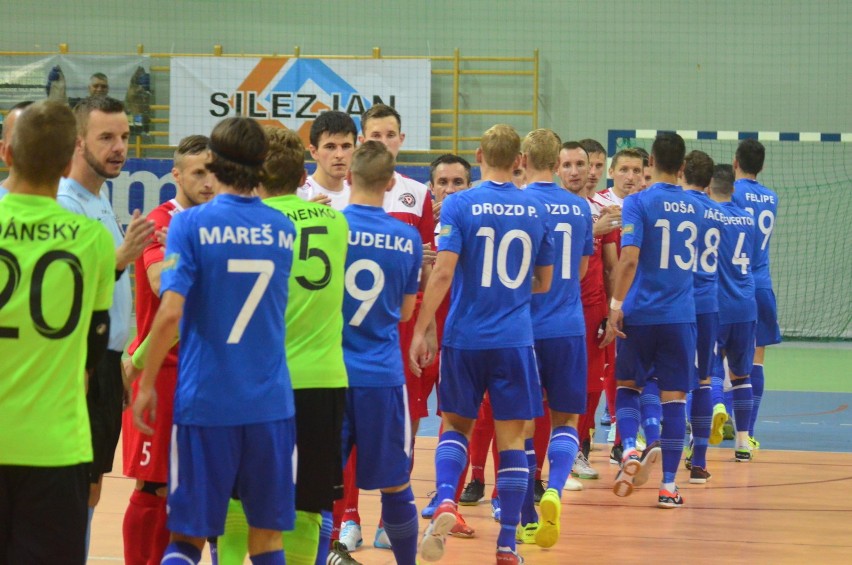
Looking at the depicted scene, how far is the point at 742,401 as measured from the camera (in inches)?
332

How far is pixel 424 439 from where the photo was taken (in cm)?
916

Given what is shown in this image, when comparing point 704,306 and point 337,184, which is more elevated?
point 337,184

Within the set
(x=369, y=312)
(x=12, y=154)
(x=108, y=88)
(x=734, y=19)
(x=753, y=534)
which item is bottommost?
(x=753, y=534)

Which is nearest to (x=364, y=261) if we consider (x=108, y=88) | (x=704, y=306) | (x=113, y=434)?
(x=113, y=434)

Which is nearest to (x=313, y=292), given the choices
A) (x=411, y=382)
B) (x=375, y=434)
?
(x=375, y=434)

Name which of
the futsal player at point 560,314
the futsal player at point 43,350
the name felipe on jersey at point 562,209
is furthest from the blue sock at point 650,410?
the futsal player at point 43,350

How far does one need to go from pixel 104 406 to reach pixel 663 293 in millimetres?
3797

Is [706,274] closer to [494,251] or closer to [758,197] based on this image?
[758,197]

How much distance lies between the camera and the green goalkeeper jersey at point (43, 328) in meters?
2.94

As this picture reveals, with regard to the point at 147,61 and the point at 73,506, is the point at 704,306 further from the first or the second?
the point at 147,61

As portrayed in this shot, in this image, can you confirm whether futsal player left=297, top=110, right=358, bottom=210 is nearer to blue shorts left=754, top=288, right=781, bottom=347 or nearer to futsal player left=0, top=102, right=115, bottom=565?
futsal player left=0, top=102, right=115, bottom=565

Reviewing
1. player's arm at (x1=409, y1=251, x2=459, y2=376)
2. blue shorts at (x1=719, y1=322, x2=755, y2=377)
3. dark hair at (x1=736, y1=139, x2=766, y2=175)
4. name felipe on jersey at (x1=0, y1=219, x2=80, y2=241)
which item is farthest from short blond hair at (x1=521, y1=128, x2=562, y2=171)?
dark hair at (x1=736, y1=139, x2=766, y2=175)

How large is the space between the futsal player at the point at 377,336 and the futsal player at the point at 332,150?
0.75 meters

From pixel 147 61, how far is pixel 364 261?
1267 centimetres
